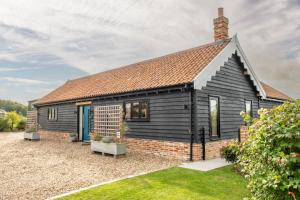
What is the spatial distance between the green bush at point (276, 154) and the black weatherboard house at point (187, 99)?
6220 millimetres

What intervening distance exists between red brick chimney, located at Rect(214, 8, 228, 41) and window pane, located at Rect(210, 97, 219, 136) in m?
3.97

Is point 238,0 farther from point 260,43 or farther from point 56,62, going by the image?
point 56,62

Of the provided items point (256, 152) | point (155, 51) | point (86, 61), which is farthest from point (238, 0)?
point (86, 61)

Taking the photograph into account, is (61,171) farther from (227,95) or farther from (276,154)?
(227,95)

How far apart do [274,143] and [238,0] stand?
326 inches

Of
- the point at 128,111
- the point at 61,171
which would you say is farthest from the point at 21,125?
the point at 61,171

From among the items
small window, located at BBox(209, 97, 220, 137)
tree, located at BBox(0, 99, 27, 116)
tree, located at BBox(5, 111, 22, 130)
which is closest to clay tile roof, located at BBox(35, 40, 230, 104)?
small window, located at BBox(209, 97, 220, 137)

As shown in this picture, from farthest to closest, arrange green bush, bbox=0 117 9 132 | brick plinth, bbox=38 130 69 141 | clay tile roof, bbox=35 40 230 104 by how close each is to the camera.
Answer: green bush, bbox=0 117 9 132
brick plinth, bbox=38 130 69 141
clay tile roof, bbox=35 40 230 104

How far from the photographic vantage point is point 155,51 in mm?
19344

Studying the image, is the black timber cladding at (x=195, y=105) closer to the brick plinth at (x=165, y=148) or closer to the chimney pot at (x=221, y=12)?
the brick plinth at (x=165, y=148)

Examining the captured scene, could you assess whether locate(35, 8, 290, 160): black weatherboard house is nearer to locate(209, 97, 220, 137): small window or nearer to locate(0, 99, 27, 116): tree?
locate(209, 97, 220, 137): small window

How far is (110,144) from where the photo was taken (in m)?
10.9

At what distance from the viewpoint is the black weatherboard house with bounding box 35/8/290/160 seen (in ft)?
33.0

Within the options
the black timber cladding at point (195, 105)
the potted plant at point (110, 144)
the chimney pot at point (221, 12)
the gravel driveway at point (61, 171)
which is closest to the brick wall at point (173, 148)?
the black timber cladding at point (195, 105)
